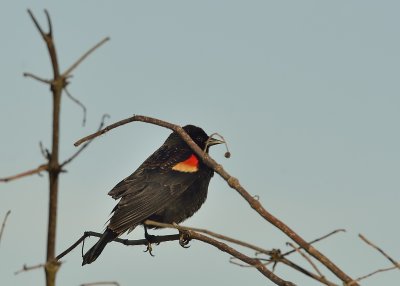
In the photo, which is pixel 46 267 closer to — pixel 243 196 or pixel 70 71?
pixel 70 71

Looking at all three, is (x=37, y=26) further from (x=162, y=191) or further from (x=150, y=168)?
(x=150, y=168)

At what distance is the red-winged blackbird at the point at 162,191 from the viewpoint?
20.6ft

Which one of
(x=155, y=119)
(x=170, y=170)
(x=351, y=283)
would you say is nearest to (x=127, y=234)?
(x=170, y=170)

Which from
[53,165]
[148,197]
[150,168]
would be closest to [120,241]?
[148,197]

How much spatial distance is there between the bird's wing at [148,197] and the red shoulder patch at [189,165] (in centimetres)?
7

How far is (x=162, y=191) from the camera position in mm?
6680

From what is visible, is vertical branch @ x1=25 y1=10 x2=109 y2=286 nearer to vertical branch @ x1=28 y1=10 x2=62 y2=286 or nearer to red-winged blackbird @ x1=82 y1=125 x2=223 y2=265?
vertical branch @ x1=28 y1=10 x2=62 y2=286

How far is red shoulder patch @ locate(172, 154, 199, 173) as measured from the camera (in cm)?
698

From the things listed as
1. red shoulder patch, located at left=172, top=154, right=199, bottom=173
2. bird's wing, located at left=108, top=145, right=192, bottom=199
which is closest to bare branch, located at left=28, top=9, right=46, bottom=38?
bird's wing, located at left=108, top=145, right=192, bottom=199

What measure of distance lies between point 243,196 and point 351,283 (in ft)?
1.81

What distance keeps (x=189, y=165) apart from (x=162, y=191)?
0.53 meters

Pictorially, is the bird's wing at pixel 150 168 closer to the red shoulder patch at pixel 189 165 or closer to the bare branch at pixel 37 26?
the red shoulder patch at pixel 189 165

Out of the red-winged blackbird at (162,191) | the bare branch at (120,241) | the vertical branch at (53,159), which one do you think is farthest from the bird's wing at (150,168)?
the vertical branch at (53,159)

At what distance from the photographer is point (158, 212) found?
6.56m
